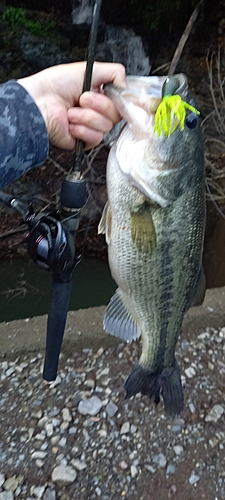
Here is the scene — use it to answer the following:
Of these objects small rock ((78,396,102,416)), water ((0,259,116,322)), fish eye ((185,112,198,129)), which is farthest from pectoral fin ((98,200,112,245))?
water ((0,259,116,322))

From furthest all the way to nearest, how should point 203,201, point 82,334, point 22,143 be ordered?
1. point 82,334
2. point 203,201
3. point 22,143

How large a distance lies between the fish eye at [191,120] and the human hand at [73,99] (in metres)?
0.22

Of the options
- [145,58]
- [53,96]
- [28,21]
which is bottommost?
[145,58]

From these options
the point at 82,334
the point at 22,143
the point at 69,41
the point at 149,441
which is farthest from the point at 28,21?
the point at 149,441

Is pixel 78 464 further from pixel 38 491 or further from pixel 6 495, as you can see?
pixel 6 495

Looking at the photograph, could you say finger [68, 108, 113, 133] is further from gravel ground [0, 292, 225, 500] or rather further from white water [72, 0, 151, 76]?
white water [72, 0, 151, 76]

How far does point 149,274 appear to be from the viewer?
154 cm

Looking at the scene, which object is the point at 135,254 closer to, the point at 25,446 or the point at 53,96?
the point at 53,96

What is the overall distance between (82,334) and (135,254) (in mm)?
1360

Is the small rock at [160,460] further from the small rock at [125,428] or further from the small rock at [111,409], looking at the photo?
the small rock at [111,409]

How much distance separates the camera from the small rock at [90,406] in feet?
7.83

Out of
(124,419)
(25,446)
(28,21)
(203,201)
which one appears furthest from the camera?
(28,21)

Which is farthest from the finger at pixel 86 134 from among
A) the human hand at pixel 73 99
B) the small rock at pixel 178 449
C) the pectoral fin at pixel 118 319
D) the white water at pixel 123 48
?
the white water at pixel 123 48

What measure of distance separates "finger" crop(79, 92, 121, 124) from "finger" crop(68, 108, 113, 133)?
11 millimetres
